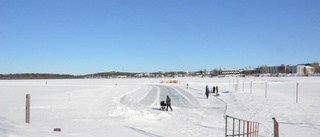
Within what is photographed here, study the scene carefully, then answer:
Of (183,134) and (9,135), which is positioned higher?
(9,135)

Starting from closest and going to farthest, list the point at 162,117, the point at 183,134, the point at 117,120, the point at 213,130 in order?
the point at 183,134
the point at 213,130
the point at 117,120
the point at 162,117

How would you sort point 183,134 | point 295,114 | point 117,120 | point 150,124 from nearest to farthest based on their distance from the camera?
1. point 183,134
2. point 150,124
3. point 117,120
4. point 295,114

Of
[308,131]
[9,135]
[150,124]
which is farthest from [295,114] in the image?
[9,135]

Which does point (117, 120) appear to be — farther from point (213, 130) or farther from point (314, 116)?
point (314, 116)

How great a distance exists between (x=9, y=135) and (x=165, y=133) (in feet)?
20.4

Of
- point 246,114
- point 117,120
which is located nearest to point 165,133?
point 117,120

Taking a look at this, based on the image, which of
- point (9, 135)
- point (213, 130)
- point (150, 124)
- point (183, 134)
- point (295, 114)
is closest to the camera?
point (9, 135)

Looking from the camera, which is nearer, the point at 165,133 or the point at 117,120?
the point at 165,133

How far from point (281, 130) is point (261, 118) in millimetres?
3911

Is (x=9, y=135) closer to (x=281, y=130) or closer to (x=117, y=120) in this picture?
(x=117, y=120)

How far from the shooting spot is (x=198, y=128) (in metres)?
13.1

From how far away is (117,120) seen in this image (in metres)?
15.3

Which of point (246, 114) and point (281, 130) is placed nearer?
point (281, 130)

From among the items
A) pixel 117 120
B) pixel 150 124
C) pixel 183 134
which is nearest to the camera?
pixel 183 134
